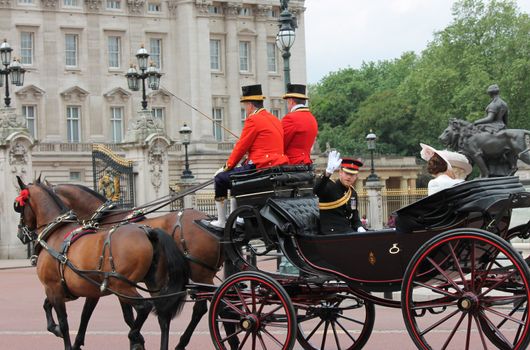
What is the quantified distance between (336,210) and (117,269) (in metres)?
2.34

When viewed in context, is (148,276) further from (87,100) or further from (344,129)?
(344,129)

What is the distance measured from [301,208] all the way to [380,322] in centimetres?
462

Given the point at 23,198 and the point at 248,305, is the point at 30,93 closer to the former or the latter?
the point at 23,198

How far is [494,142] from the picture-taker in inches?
886

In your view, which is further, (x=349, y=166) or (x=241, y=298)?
(x=349, y=166)

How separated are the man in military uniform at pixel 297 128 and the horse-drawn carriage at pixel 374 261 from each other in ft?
1.45

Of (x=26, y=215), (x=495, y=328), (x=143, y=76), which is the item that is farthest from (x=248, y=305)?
(x=143, y=76)

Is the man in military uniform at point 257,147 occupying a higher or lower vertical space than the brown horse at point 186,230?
higher

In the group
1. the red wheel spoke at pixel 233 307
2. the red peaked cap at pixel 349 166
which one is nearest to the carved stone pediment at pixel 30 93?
the red peaked cap at pixel 349 166

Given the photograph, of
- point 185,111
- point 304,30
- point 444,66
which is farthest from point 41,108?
point 444,66

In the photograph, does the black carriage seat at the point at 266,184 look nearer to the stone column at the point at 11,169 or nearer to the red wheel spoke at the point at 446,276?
the red wheel spoke at the point at 446,276

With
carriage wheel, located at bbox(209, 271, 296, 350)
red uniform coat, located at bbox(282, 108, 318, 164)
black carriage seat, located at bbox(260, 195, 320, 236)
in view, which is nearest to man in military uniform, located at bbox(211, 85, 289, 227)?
red uniform coat, located at bbox(282, 108, 318, 164)

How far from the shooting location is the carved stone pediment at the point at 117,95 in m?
66.3

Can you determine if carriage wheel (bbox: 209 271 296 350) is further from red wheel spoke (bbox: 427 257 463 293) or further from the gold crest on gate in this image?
red wheel spoke (bbox: 427 257 463 293)
